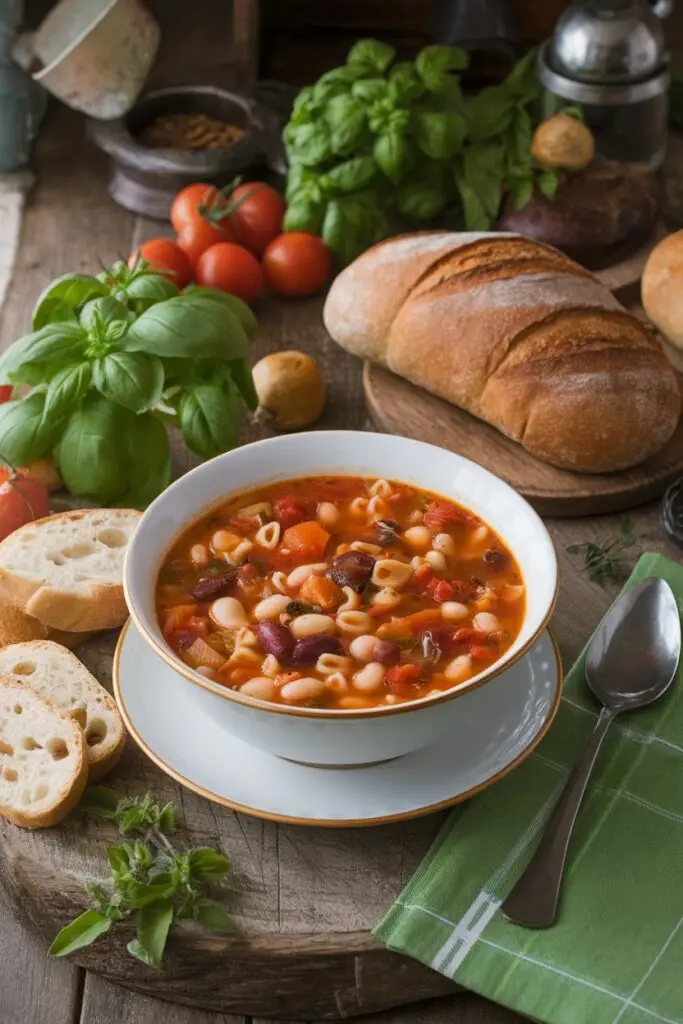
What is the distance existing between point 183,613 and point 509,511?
660mm

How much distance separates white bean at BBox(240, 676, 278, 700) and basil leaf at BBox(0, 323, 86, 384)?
43.7 inches

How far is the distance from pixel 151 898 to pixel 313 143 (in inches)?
94.5

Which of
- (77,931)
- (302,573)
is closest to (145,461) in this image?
(302,573)

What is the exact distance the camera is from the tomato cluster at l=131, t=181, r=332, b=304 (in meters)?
3.98

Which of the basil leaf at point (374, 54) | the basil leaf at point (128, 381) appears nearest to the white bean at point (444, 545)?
the basil leaf at point (128, 381)

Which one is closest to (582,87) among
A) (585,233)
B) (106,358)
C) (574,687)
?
(585,233)

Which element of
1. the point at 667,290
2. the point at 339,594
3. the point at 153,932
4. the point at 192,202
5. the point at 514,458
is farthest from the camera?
the point at 192,202

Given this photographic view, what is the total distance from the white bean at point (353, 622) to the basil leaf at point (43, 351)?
3.41ft

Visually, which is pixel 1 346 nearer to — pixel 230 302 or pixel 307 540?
pixel 230 302

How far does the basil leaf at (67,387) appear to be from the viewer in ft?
10.1

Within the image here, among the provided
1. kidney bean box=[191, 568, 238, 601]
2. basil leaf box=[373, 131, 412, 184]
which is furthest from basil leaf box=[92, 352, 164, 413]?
basil leaf box=[373, 131, 412, 184]

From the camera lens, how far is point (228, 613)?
249 centimetres

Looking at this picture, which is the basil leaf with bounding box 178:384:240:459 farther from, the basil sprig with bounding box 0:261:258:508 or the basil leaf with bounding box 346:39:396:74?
the basil leaf with bounding box 346:39:396:74

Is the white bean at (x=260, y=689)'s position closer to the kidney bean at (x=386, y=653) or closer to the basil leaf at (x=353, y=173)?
the kidney bean at (x=386, y=653)
